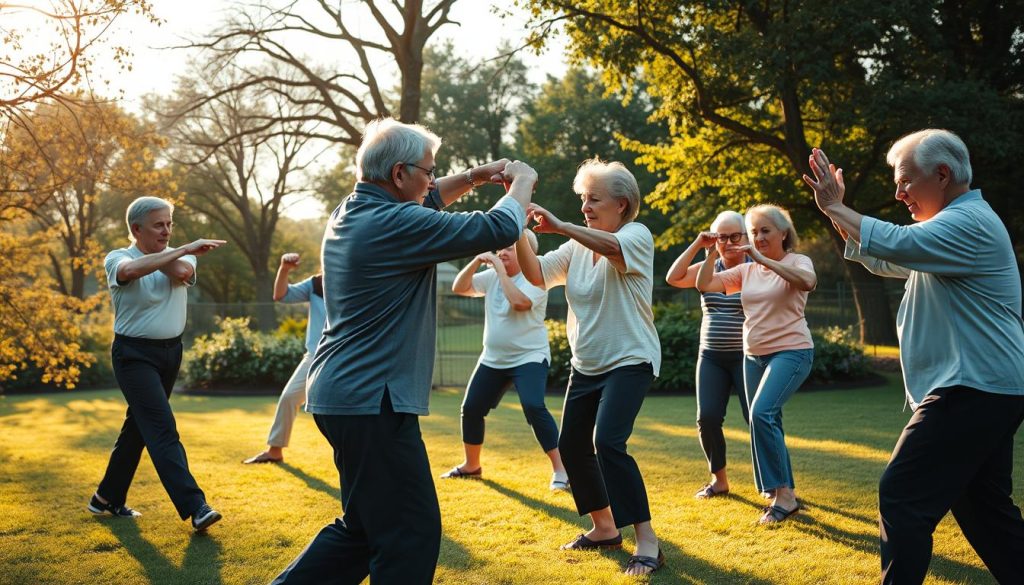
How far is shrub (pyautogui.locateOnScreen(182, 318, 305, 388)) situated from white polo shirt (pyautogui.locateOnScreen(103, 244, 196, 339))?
1325cm

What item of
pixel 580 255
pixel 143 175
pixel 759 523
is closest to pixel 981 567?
pixel 759 523

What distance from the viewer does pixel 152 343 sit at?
19.1ft

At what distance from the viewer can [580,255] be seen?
5.09 m

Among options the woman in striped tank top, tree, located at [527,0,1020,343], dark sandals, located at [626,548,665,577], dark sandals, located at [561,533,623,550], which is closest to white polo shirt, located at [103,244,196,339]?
dark sandals, located at [561,533,623,550]

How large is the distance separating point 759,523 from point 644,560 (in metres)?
1.37

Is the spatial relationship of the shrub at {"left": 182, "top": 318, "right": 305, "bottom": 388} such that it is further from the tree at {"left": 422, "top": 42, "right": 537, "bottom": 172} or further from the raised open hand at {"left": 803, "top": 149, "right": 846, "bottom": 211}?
the tree at {"left": 422, "top": 42, "right": 537, "bottom": 172}

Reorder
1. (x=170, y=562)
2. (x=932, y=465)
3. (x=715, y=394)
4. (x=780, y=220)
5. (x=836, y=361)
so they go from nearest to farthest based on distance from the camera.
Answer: (x=932, y=465), (x=170, y=562), (x=780, y=220), (x=715, y=394), (x=836, y=361)

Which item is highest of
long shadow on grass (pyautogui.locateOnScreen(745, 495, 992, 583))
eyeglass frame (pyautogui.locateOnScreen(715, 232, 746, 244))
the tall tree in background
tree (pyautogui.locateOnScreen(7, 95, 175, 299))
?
the tall tree in background

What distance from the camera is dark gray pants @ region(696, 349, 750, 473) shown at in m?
6.62

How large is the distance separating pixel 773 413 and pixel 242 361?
15.5m

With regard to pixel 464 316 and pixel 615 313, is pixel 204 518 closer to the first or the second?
pixel 615 313

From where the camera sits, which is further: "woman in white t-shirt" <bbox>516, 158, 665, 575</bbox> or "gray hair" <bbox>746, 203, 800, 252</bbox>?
"gray hair" <bbox>746, 203, 800, 252</bbox>

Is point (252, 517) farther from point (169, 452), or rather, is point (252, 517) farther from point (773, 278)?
point (773, 278)

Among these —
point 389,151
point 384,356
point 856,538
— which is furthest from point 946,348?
point 389,151
